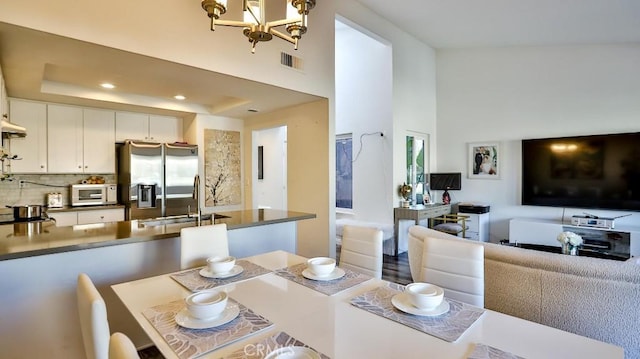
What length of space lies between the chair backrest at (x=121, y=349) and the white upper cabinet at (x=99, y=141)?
4538 mm

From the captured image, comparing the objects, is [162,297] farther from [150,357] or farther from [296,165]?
[296,165]

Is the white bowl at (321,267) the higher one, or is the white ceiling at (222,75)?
the white ceiling at (222,75)

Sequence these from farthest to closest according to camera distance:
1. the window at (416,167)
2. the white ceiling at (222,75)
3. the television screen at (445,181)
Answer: the television screen at (445,181)
the window at (416,167)
the white ceiling at (222,75)

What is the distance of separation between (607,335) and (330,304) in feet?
5.62

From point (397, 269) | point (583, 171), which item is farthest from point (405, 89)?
point (397, 269)

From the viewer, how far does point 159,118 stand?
5.14 m

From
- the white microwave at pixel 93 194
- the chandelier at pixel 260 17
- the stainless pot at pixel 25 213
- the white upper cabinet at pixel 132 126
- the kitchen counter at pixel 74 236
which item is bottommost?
the kitchen counter at pixel 74 236

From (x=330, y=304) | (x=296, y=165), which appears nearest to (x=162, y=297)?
(x=330, y=304)

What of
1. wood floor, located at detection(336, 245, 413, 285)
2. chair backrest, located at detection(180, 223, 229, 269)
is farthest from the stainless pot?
wood floor, located at detection(336, 245, 413, 285)

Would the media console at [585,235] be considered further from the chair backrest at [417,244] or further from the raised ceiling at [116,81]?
the raised ceiling at [116,81]

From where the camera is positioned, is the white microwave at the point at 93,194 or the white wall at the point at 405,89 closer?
the white microwave at the point at 93,194

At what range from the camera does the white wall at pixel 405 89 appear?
212 inches

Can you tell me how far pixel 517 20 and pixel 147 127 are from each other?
5.49m

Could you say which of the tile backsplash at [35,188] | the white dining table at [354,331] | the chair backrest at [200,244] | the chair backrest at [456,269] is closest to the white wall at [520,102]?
the chair backrest at [456,269]
